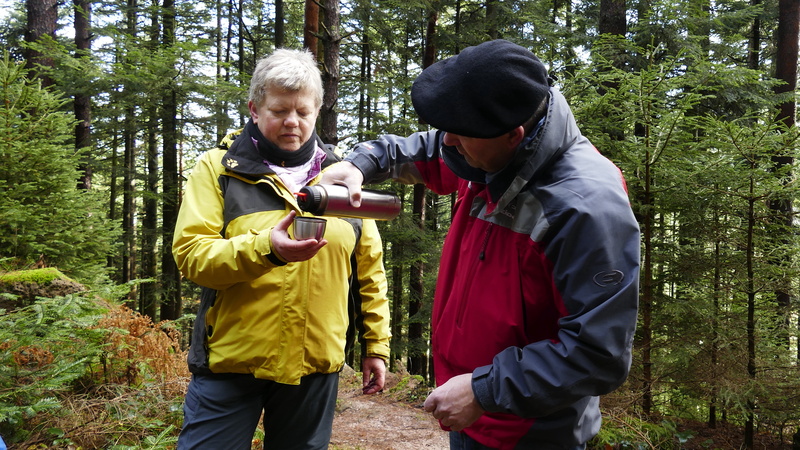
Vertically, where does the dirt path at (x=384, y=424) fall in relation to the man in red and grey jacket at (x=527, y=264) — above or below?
below

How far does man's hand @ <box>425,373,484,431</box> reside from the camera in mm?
1381

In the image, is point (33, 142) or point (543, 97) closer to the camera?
point (543, 97)

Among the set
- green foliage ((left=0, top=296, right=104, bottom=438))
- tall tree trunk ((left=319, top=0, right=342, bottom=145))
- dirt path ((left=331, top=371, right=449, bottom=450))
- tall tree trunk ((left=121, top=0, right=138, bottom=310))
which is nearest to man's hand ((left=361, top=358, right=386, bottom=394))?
green foliage ((left=0, top=296, right=104, bottom=438))

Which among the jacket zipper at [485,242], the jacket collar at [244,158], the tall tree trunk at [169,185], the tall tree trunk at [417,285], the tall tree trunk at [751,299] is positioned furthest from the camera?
the tall tree trunk at [417,285]

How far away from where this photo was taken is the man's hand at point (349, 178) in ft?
6.45

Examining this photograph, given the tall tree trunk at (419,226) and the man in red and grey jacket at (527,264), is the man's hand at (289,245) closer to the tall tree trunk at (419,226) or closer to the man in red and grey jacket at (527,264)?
the man in red and grey jacket at (527,264)

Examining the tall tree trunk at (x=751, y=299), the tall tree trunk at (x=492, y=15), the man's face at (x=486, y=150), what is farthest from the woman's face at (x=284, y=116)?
the tall tree trunk at (x=492, y=15)

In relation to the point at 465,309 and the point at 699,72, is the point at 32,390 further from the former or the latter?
the point at 699,72

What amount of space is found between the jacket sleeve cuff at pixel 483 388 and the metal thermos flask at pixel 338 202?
0.86 metres

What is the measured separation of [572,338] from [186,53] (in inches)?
389

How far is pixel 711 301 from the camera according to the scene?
16.7 ft

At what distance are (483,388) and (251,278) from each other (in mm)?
1056

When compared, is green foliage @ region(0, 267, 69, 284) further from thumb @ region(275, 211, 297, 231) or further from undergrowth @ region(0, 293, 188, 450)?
thumb @ region(275, 211, 297, 231)

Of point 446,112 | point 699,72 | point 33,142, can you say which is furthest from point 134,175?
point 446,112
